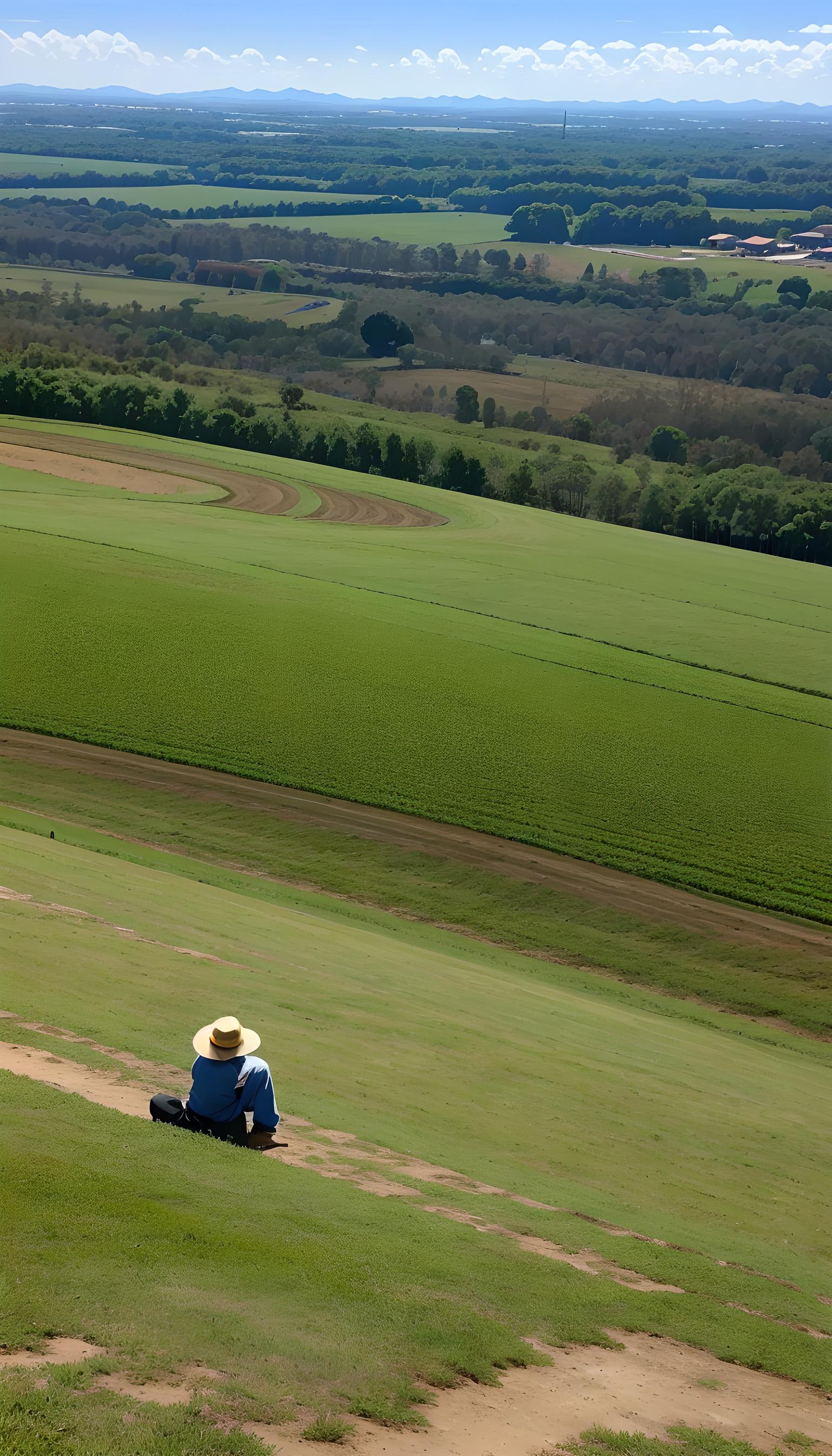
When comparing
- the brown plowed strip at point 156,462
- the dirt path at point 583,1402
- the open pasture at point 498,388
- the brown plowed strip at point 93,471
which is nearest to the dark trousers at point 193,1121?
the dirt path at point 583,1402

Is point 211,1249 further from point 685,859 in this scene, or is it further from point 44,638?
point 44,638

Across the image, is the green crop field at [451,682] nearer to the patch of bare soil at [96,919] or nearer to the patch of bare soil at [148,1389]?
the patch of bare soil at [96,919]

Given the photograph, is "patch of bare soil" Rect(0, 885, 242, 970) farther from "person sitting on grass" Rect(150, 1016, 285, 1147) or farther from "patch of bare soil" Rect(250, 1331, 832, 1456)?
"patch of bare soil" Rect(250, 1331, 832, 1456)

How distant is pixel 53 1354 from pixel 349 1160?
18.8 ft

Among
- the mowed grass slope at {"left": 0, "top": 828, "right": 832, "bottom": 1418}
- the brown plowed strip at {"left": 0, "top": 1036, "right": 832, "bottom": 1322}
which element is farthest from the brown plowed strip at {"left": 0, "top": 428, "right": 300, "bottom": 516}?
the brown plowed strip at {"left": 0, "top": 1036, "right": 832, "bottom": 1322}

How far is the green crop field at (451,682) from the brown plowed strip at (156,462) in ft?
46.8

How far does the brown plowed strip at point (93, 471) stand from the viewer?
270 ft

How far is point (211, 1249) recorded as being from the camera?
10.8 m

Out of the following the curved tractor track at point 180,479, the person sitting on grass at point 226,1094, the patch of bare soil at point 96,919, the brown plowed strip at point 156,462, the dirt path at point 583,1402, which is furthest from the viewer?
the brown plowed strip at point 156,462

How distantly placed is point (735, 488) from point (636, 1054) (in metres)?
81.4

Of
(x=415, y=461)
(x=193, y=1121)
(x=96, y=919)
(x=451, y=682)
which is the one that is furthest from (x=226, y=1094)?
(x=415, y=461)

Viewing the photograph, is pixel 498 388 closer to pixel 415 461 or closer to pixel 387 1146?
pixel 415 461

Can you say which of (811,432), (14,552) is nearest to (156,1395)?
(14,552)

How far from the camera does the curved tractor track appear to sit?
82.6 meters
